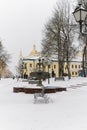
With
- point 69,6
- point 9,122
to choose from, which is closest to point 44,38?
point 69,6

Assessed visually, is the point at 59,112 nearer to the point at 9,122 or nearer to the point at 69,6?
the point at 9,122

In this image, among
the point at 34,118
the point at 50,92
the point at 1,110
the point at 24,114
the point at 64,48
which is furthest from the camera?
the point at 64,48

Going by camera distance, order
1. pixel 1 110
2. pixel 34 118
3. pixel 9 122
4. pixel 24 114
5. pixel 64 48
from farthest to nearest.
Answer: pixel 64 48
pixel 1 110
pixel 24 114
pixel 34 118
pixel 9 122

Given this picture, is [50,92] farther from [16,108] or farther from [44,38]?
[44,38]

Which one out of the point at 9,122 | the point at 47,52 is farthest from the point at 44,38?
the point at 9,122

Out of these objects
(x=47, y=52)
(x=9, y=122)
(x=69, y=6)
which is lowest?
(x=9, y=122)

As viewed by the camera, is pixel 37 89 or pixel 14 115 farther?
pixel 37 89

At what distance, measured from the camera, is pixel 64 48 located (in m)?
47.5

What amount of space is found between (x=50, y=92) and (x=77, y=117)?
11.4m

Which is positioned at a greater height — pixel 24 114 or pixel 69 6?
pixel 69 6

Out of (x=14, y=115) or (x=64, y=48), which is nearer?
(x=14, y=115)

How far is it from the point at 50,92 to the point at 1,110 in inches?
377

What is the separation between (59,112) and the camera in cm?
1284

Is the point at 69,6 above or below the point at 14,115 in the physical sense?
above
